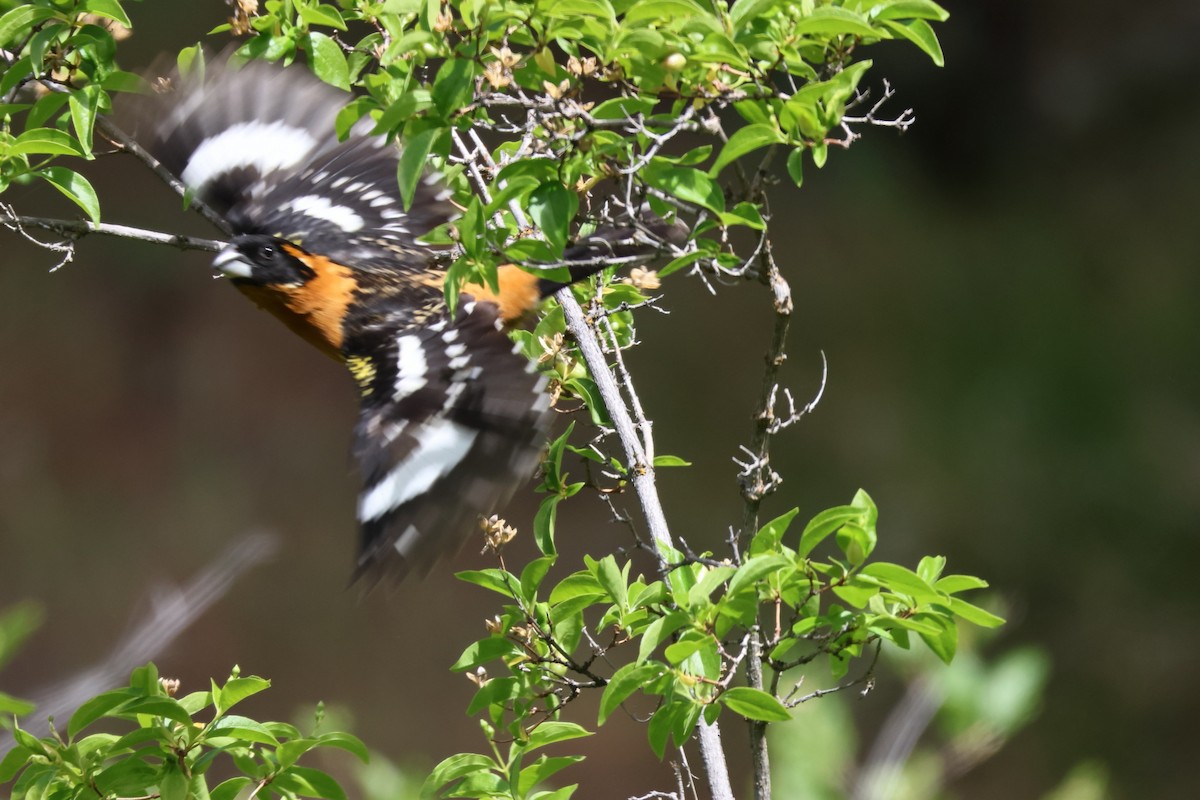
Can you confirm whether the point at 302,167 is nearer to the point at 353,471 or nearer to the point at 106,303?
the point at 353,471

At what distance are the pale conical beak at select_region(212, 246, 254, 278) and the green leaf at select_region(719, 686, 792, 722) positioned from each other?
97cm

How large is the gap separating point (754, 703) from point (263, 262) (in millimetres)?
1036

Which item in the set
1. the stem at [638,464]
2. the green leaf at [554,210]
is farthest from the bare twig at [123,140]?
the green leaf at [554,210]

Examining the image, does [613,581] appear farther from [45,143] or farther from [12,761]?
[45,143]

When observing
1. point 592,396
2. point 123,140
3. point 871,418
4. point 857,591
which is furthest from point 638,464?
point 871,418

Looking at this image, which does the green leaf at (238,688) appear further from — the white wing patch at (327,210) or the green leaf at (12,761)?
the white wing patch at (327,210)

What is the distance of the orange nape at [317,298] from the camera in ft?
5.77

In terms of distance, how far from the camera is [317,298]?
1.78 meters

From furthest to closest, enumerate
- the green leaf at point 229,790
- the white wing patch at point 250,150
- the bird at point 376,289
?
the white wing patch at point 250,150 < the bird at point 376,289 < the green leaf at point 229,790

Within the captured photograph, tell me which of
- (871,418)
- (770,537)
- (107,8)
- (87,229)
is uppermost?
(107,8)

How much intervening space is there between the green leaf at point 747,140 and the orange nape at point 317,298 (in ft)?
3.13

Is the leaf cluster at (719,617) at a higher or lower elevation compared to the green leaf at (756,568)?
Result: lower

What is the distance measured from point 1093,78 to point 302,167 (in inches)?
186

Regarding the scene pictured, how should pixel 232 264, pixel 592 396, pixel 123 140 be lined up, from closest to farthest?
pixel 592 396 < pixel 123 140 < pixel 232 264
